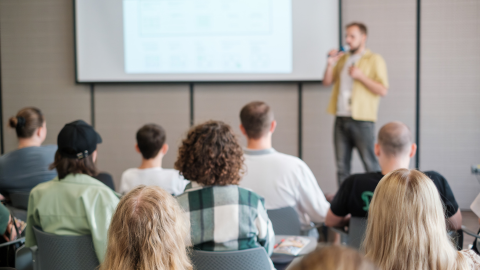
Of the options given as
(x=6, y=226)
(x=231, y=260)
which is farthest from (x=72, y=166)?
(x=231, y=260)

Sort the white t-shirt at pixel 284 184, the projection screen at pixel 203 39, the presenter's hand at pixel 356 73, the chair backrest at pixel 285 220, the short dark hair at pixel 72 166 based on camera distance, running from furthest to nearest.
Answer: the projection screen at pixel 203 39 → the presenter's hand at pixel 356 73 → the white t-shirt at pixel 284 184 → the chair backrest at pixel 285 220 → the short dark hair at pixel 72 166

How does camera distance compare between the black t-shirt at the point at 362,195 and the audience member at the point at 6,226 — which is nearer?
the black t-shirt at the point at 362,195

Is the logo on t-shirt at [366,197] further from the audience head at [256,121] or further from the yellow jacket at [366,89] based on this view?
the yellow jacket at [366,89]

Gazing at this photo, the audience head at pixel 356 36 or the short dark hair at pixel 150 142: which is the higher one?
the audience head at pixel 356 36

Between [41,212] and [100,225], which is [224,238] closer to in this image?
[100,225]

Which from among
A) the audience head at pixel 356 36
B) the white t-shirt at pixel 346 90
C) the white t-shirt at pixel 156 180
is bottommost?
the white t-shirt at pixel 156 180

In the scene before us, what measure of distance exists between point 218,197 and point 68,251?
1.95ft

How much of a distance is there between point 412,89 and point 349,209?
Result: 2540mm

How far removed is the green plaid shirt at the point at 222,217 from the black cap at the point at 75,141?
586 mm

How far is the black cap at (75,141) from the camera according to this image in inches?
71.7

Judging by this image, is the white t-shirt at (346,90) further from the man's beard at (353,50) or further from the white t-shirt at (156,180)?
the white t-shirt at (156,180)

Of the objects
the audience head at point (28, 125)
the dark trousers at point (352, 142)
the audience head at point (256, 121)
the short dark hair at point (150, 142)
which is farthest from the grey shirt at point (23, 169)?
the dark trousers at point (352, 142)

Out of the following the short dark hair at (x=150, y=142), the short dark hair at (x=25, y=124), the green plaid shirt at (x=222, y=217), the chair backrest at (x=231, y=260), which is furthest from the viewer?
the short dark hair at (x=25, y=124)

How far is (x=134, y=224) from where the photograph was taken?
102cm
